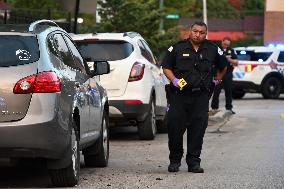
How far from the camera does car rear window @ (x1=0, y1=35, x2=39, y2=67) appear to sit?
786 cm

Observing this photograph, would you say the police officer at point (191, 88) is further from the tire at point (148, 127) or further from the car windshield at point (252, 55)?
the car windshield at point (252, 55)

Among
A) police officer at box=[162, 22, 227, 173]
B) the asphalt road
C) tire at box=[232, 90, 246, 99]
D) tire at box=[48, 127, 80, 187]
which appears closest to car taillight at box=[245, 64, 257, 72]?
tire at box=[232, 90, 246, 99]

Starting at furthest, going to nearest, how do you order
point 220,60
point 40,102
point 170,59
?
1. point 220,60
2. point 170,59
3. point 40,102

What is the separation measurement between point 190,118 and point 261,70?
64.6 ft

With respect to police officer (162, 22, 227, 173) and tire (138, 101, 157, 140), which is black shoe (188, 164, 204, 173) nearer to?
police officer (162, 22, 227, 173)

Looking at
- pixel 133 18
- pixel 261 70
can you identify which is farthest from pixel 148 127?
pixel 133 18

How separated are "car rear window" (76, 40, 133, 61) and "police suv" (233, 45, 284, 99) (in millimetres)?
15656

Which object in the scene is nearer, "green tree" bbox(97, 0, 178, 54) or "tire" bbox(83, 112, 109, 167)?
"tire" bbox(83, 112, 109, 167)

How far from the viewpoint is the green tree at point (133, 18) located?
1270 inches

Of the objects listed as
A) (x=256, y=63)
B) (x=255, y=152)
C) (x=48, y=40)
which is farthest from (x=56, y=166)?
(x=256, y=63)

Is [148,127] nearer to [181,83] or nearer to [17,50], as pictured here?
[181,83]

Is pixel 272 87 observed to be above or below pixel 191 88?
below

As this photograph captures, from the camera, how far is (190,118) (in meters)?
9.70

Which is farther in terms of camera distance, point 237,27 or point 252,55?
point 237,27
